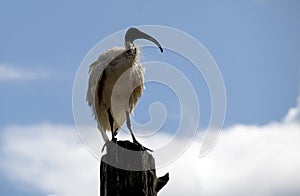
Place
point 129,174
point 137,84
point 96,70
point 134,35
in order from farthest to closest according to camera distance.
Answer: point 134,35
point 137,84
point 96,70
point 129,174

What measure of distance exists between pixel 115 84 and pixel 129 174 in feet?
15.5

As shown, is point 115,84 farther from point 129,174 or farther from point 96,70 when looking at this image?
point 129,174

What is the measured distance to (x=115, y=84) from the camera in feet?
36.0

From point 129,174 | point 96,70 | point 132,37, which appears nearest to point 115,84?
point 96,70

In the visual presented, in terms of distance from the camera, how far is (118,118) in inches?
445

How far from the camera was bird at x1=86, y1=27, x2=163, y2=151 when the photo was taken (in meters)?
11.0

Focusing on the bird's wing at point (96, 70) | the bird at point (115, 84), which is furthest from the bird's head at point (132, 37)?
the bird's wing at point (96, 70)

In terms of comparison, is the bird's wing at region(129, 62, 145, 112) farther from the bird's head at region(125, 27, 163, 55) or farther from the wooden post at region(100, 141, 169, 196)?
the wooden post at region(100, 141, 169, 196)

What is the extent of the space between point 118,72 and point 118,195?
4.93m

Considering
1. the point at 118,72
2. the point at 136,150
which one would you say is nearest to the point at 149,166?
the point at 136,150

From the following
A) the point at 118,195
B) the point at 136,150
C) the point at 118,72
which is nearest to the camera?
the point at 118,195

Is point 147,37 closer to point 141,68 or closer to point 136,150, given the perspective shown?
point 141,68

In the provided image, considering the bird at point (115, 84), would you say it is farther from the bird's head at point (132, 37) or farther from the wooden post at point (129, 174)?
the wooden post at point (129, 174)

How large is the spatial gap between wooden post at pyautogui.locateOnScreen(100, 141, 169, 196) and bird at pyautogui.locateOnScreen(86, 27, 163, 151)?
3999 millimetres
